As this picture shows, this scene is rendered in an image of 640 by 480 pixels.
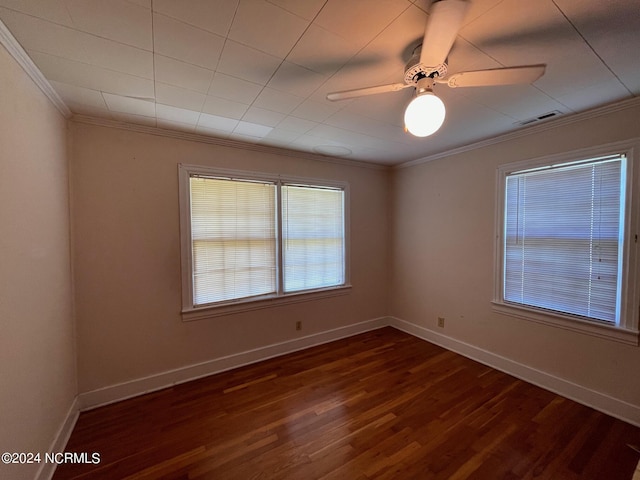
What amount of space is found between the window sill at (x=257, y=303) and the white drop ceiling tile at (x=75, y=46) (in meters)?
2.07

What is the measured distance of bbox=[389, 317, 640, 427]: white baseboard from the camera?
2.03 metres

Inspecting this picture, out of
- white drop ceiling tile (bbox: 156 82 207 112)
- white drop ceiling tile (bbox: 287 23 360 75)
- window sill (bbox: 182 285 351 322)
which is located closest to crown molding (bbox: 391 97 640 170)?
white drop ceiling tile (bbox: 287 23 360 75)

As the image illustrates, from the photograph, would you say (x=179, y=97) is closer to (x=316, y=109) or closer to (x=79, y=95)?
(x=79, y=95)

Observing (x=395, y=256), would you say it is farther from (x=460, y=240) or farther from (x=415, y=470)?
(x=415, y=470)

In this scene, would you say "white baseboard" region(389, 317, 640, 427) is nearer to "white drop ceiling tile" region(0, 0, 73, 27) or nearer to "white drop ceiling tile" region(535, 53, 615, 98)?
"white drop ceiling tile" region(535, 53, 615, 98)

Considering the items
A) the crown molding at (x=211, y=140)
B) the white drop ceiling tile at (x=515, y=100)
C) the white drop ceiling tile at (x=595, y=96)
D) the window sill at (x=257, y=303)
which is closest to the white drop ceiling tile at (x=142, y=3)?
the crown molding at (x=211, y=140)

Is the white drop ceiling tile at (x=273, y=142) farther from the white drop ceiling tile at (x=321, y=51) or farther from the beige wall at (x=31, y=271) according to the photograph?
the beige wall at (x=31, y=271)

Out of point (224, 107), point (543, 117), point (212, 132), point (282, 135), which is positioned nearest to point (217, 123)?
A: point (212, 132)

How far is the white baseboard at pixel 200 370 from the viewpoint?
2.26 m

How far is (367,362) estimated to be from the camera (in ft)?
9.71

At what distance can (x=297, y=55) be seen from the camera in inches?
56.5

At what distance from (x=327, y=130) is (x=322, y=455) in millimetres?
2652

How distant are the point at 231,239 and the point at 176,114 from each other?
129 centimetres

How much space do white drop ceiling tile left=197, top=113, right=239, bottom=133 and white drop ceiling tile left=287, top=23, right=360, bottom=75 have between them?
3.39 feet
